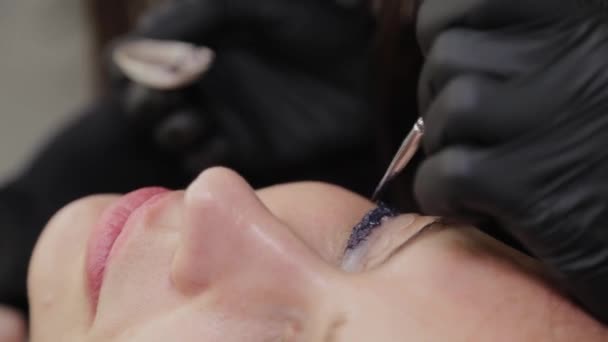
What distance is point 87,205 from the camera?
0.75 m

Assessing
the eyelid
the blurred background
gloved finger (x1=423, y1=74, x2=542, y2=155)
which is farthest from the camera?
the blurred background

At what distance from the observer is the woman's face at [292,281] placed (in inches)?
21.6

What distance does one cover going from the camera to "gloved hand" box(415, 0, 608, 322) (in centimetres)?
50

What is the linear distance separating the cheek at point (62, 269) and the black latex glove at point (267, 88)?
31cm

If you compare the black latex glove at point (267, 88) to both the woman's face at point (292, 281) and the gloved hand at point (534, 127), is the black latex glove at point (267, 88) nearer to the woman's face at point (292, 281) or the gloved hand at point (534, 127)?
the woman's face at point (292, 281)

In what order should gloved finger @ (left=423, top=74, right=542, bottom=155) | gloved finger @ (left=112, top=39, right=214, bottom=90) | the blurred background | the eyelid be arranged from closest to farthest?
gloved finger @ (left=423, top=74, right=542, bottom=155) → the eyelid → gloved finger @ (left=112, top=39, right=214, bottom=90) → the blurred background

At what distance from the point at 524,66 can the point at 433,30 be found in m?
0.09

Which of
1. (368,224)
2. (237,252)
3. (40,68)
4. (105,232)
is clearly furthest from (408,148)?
(40,68)

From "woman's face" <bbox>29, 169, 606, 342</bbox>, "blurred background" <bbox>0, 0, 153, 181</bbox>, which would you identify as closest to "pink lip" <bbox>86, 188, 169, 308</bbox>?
"woman's face" <bbox>29, 169, 606, 342</bbox>

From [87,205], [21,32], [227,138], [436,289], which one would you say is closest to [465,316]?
[436,289]

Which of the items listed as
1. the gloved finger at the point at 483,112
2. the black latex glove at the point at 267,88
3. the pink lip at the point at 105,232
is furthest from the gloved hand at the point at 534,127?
the black latex glove at the point at 267,88

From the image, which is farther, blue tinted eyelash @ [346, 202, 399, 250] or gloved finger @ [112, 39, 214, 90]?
gloved finger @ [112, 39, 214, 90]

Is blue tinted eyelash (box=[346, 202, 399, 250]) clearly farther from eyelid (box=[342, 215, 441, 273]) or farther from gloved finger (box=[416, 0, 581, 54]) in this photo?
gloved finger (box=[416, 0, 581, 54])

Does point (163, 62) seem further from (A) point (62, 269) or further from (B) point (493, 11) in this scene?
(B) point (493, 11)
